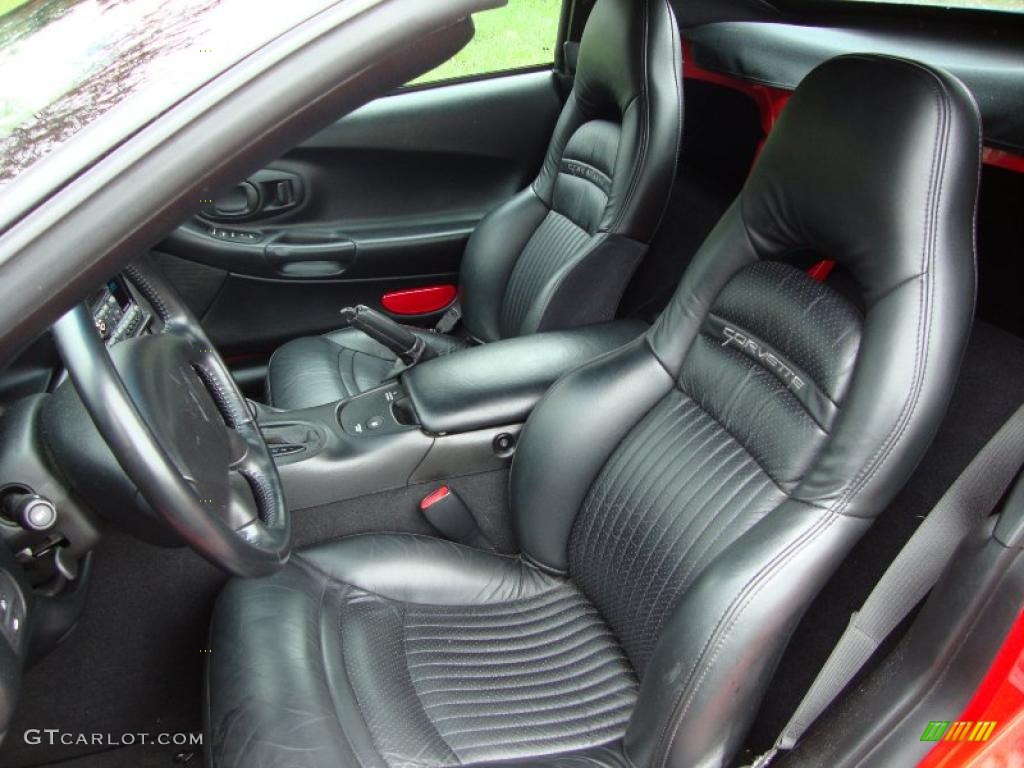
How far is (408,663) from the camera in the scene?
1324 millimetres

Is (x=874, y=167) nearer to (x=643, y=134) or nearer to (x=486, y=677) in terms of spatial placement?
(x=643, y=134)

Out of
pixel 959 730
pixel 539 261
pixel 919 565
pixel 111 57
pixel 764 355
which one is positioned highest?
pixel 111 57

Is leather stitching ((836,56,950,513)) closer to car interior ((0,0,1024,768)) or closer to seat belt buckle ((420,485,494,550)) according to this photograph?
car interior ((0,0,1024,768))

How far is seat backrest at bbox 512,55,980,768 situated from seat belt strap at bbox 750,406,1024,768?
10 centimetres

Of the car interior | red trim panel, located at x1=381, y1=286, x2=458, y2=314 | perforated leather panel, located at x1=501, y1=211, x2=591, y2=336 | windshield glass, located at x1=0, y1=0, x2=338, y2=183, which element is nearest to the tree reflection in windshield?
windshield glass, located at x1=0, y1=0, x2=338, y2=183

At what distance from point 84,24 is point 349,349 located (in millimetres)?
1365

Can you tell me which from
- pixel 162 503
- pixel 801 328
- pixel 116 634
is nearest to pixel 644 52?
pixel 801 328

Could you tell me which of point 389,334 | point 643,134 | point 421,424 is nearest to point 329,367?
point 389,334

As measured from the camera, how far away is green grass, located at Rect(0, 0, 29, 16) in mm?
956

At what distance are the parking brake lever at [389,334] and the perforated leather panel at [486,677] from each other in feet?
1.99

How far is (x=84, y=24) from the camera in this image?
862 mm

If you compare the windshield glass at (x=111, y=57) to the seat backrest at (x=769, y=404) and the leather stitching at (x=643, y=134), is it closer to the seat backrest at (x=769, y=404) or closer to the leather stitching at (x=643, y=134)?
the seat backrest at (x=769, y=404)

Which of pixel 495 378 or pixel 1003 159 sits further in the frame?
pixel 495 378

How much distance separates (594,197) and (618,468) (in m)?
0.76
